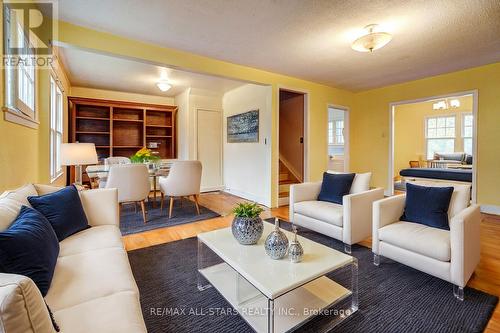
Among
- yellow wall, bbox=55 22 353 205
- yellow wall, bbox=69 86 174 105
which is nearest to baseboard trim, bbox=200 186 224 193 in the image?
yellow wall, bbox=55 22 353 205

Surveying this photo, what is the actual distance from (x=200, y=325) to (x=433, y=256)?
1.74 m

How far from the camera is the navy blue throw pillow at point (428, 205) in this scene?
2100 mm

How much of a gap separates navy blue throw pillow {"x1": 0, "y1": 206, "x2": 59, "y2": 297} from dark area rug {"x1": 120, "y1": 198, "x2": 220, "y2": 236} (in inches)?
74.5

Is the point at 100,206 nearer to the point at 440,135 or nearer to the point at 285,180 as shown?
the point at 285,180

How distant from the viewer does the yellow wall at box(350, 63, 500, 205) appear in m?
3.91

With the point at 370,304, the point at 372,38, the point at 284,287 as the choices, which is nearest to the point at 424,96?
the point at 372,38

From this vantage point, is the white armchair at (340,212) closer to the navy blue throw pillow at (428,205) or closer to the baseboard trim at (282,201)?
the navy blue throw pillow at (428,205)

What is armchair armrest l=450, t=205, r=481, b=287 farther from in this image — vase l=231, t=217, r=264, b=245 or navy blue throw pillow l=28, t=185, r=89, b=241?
navy blue throw pillow l=28, t=185, r=89, b=241

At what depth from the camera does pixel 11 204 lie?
1396 millimetres

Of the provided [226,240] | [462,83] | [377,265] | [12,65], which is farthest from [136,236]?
[462,83]

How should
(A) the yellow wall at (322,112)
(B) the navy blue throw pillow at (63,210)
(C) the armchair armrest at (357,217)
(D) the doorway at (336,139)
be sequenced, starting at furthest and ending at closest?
(D) the doorway at (336,139) → (C) the armchair armrest at (357,217) → (A) the yellow wall at (322,112) → (B) the navy blue throw pillow at (63,210)

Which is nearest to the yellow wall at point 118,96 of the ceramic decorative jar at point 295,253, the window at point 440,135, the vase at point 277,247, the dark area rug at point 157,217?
the dark area rug at point 157,217

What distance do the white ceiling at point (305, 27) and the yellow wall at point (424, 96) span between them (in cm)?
42

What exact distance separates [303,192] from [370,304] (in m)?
1.61
